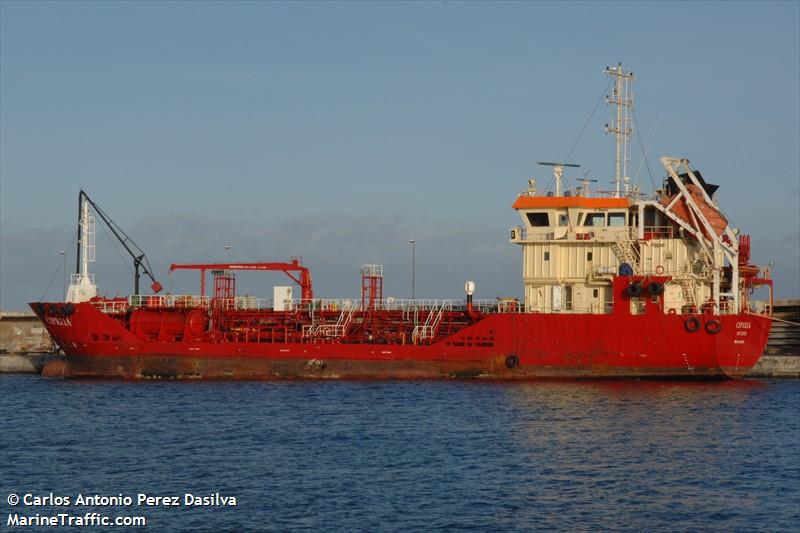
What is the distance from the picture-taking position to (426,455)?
3291 centimetres

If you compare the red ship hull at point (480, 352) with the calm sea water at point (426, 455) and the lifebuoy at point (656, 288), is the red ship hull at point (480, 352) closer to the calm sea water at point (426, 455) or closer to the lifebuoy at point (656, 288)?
the lifebuoy at point (656, 288)

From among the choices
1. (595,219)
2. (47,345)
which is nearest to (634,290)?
(595,219)

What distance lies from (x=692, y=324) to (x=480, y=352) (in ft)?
30.7

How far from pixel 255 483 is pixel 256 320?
2523 cm

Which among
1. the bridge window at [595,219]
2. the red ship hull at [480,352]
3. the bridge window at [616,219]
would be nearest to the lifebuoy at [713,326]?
the red ship hull at [480,352]

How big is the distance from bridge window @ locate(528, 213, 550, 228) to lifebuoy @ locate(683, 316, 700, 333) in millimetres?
8311

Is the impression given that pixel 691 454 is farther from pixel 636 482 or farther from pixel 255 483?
pixel 255 483

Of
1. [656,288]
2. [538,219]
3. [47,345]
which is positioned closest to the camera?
[656,288]

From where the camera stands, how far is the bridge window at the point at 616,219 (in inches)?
2058

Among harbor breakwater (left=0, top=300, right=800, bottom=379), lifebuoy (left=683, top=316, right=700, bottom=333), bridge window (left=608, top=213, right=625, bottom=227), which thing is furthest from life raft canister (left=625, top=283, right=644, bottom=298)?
harbor breakwater (left=0, top=300, right=800, bottom=379)

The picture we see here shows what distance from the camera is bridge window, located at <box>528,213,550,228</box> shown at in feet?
174

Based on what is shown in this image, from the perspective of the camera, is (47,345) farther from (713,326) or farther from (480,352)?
(713,326)

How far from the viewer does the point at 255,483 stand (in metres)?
29.3

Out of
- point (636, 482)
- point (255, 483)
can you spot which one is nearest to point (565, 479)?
point (636, 482)
